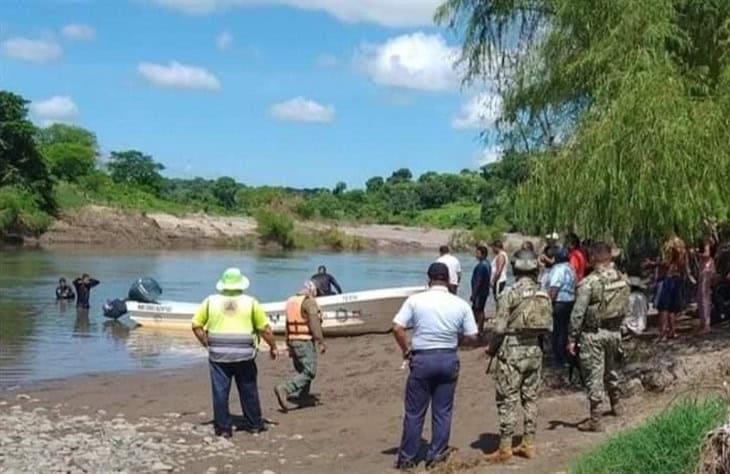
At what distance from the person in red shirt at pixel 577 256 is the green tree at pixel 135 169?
3728 inches

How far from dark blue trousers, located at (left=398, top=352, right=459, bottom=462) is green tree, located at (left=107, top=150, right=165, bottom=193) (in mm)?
99556

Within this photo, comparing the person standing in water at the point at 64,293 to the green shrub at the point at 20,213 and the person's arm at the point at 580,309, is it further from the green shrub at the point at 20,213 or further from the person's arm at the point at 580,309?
the green shrub at the point at 20,213

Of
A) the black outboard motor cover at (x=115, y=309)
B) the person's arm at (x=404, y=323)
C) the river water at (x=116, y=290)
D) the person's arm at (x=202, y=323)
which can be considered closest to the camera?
the person's arm at (x=404, y=323)

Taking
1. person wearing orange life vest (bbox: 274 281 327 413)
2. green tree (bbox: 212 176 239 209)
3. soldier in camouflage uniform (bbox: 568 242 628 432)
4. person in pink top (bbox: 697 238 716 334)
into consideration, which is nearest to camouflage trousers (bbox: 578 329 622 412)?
soldier in camouflage uniform (bbox: 568 242 628 432)

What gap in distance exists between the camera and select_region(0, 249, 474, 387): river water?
21.7 meters

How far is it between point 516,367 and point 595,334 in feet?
4.07

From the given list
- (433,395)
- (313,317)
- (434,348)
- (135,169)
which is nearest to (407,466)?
(433,395)

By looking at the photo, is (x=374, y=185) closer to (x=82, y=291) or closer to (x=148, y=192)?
(x=148, y=192)

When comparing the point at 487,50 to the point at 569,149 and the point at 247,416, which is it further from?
the point at 247,416

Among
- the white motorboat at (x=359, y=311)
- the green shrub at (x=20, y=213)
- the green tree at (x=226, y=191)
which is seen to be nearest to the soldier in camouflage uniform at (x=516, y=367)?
the white motorboat at (x=359, y=311)

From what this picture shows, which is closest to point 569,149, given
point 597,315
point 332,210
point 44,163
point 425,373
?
point 597,315

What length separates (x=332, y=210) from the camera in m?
102

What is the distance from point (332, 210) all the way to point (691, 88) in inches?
3499

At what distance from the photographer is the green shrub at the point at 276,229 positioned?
8238 cm
